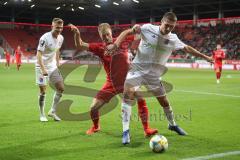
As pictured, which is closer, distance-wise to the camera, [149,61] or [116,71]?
[149,61]

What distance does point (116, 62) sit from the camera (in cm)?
777

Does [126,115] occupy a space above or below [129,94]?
below

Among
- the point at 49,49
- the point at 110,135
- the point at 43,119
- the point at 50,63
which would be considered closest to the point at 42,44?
the point at 49,49

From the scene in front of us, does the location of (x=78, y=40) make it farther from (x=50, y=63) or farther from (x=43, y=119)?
(x=43, y=119)

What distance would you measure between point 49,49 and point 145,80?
3.10m

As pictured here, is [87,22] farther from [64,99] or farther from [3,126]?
[3,126]

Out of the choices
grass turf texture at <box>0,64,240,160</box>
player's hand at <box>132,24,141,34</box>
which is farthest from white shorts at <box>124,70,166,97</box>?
grass turf texture at <box>0,64,240,160</box>

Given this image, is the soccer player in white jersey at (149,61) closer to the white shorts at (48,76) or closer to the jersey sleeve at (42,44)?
the jersey sleeve at (42,44)

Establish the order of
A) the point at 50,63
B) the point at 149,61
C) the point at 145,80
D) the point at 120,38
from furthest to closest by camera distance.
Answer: the point at 50,63 → the point at 145,80 → the point at 149,61 → the point at 120,38

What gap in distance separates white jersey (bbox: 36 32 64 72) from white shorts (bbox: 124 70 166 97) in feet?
9.29

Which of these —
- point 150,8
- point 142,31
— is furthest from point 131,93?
point 150,8

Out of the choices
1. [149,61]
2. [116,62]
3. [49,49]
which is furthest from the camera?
[49,49]

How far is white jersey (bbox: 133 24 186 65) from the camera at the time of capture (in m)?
7.20

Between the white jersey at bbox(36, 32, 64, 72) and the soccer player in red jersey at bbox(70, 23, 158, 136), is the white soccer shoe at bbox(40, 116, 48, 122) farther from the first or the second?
the soccer player in red jersey at bbox(70, 23, 158, 136)
